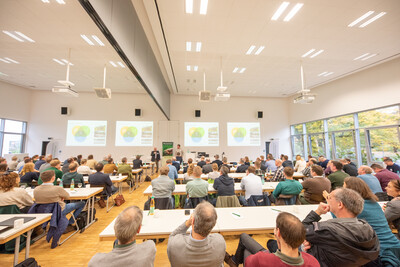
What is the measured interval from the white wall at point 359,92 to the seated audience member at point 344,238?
823 cm

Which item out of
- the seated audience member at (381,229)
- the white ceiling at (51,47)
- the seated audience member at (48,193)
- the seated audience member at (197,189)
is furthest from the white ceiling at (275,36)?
the seated audience member at (48,193)

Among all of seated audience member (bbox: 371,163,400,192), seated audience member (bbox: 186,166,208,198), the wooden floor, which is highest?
seated audience member (bbox: 371,163,400,192)

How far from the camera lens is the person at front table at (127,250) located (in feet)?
3.64

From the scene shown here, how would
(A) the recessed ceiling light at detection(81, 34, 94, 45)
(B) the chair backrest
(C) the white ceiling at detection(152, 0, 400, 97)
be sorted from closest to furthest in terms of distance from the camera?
(B) the chair backrest → (C) the white ceiling at detection(152, 0, 400, 97) → (A) the recessed ceiling light at detection(81, 34, 94, 45)

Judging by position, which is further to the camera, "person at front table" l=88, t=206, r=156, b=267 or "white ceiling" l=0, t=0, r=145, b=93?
"white ceiling" l=0, t=0, r=145, b=93

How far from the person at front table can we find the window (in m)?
13.1

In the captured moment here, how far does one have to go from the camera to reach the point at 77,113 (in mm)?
10766

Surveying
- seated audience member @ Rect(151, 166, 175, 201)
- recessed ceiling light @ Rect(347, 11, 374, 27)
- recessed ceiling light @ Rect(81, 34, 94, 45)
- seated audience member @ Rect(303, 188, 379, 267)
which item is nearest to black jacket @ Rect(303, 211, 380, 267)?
seated audience member @ Rect(303, 188, 379, 267)

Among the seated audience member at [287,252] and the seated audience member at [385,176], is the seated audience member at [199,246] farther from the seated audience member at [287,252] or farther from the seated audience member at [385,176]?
the seated audience member at [385,176]

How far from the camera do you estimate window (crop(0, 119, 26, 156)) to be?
9164 millimetres

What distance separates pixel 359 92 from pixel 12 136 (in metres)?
19.2

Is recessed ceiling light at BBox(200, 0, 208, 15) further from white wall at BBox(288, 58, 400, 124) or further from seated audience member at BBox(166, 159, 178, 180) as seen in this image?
white wall at BBox(288, 58, 400, 124)

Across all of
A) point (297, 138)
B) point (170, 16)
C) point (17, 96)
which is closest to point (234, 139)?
point (297, 138)

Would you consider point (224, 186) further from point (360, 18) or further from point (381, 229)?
point (360, 18)
